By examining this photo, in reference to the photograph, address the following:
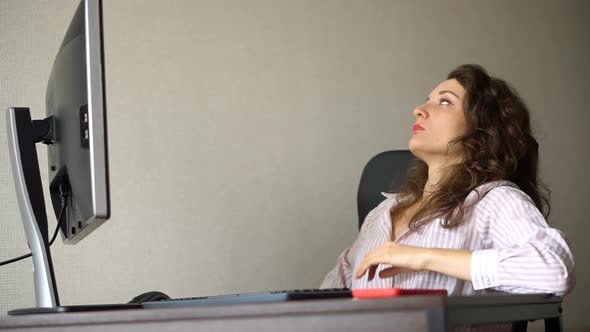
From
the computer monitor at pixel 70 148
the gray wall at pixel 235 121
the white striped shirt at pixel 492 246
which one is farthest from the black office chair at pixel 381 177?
the computer monitor at pixel 70 148

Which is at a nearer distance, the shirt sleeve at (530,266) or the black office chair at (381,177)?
the shirt sleeve at (530,266)

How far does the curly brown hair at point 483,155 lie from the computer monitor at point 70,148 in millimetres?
871

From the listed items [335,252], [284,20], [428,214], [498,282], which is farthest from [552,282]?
[284,20]

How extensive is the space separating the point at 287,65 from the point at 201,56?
0.34 metres

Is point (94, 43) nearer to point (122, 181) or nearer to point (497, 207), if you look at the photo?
point (497, 207)

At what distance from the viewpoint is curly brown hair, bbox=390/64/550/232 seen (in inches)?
75.7

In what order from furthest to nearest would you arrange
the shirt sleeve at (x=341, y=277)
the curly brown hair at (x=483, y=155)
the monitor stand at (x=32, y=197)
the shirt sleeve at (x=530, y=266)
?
the shirt sleeve at (x=341, y=277), the curly brown hair at (x=483, y=155), the shirt sleeve at (x=530, y=266), the monitor stand at (x=32, y=197)

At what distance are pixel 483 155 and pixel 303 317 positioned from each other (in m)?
1.24

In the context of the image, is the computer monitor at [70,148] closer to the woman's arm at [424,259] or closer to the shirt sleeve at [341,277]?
the woman's arm at [424,259]

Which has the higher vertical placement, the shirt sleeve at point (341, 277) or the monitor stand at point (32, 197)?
the monitor stand at point (32, 197)

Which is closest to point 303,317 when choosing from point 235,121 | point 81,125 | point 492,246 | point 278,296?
point 278,296

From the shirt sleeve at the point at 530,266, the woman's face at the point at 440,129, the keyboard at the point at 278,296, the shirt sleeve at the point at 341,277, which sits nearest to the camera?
the keyboard at the point at 278,296

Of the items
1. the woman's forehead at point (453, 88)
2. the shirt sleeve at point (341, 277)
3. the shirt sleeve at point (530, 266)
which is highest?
the woman's forehead at point (453, 88)

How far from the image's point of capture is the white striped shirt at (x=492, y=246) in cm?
143
